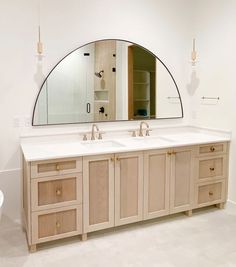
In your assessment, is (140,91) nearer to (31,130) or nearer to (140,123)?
(140,123)

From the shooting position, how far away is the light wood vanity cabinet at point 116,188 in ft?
8.49

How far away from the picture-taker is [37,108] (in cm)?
309

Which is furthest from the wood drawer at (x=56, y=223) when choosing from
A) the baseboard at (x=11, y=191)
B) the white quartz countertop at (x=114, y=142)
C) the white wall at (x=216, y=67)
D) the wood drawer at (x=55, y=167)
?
the white wall at (x=216, y=67)

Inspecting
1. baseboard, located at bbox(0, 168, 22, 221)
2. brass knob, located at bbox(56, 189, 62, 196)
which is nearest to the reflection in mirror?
baseboard, located at bbox(0, 168, 22, 221)

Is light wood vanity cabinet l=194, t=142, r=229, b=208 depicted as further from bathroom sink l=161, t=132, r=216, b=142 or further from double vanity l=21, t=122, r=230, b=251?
bathroom sink l=161, t=132, r=216, b=142

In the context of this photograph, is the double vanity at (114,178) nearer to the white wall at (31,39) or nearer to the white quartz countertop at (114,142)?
the white quartz countertop at (114,142)

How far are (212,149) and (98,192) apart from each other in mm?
1395

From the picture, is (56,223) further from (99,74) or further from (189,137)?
(189,137)

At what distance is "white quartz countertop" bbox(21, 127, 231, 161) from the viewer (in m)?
2.72

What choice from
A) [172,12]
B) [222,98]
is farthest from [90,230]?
[172,12]

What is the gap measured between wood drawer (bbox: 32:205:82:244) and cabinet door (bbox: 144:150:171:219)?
0.72 meters

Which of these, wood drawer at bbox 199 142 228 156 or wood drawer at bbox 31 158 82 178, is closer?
wood drawer at bbox 31 158 82 178

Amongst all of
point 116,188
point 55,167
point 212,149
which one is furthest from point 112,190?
point 212,149

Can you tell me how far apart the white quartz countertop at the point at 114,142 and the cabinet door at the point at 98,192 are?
4.2 inches
